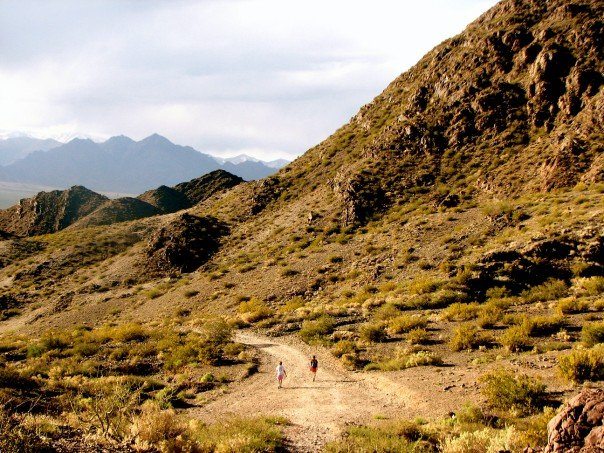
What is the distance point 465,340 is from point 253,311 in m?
20.3

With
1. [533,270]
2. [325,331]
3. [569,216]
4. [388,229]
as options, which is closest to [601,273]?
[533,270]

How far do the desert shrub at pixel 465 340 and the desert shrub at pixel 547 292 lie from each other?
655 cm

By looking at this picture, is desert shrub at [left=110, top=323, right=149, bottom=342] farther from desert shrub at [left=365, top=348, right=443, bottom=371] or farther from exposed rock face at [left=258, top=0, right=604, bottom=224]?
exposed rock face at [left=258, top=0, right=604, bottom=224]

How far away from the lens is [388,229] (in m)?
45.5

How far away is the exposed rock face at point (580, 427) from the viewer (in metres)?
7.55

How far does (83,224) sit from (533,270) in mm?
93062

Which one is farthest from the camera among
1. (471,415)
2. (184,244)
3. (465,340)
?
(184,244)

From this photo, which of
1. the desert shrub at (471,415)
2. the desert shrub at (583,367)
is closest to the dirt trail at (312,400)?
the desert shrub at (471,415)

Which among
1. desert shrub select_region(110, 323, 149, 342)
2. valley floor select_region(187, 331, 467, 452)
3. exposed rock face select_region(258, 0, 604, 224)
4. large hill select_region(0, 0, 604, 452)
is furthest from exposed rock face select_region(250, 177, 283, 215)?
valley floor select_region(187, 331, 467, 452)

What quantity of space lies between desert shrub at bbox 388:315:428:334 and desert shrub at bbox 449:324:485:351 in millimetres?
3416

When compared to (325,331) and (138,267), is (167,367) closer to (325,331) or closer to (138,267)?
(325,331)

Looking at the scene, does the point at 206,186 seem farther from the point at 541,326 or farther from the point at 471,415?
the point at 471,415

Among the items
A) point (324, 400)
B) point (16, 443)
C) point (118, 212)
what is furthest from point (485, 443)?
point (118, 212)

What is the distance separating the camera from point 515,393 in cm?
1320
